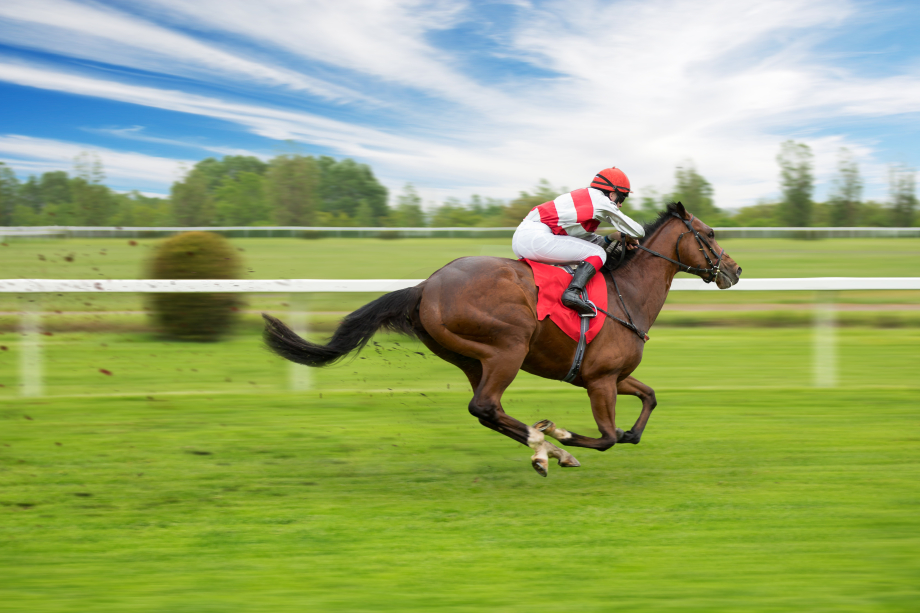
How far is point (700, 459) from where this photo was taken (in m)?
4.12

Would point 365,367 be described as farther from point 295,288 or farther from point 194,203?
point 194,203

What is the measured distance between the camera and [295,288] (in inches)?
235

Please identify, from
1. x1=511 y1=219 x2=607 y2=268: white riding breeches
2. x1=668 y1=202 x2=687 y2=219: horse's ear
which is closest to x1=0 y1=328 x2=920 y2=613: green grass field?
x1=511 y1=219 x2=607 y2=268: white riding breeches

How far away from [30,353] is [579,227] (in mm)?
4351

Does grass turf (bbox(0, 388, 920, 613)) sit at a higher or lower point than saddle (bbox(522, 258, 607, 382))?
lower

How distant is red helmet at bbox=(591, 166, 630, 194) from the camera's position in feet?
13.6

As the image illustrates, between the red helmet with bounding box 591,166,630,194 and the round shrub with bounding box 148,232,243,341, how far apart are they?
13.8ft

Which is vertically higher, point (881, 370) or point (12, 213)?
point (12, 213)

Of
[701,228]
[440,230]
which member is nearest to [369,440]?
[701,228]

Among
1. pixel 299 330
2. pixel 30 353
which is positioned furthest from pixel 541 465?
pixel 30 353

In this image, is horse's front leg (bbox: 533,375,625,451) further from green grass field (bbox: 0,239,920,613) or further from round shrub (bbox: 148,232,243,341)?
round shrub (bbox: 148,232,243,341)

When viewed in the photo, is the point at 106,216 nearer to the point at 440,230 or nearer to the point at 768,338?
the point at 440,230

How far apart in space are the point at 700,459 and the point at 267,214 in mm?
11535

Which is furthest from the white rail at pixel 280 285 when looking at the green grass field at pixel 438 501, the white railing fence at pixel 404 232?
the white railing fence at pixel 404 232
